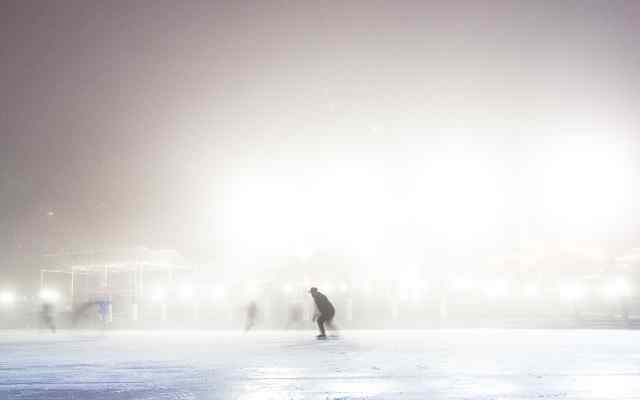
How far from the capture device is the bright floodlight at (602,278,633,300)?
2866 centimetres

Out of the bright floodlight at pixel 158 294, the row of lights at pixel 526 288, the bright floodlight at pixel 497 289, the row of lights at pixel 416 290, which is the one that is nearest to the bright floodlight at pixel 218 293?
the row of lights at pixel 416 290

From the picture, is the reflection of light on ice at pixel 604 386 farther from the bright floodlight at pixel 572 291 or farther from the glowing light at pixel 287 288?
the glowing light at pixel 287 288

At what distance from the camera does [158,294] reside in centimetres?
3375

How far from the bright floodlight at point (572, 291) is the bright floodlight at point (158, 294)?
18847mm

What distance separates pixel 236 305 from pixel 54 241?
27224 mm

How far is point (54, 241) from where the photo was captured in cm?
5422

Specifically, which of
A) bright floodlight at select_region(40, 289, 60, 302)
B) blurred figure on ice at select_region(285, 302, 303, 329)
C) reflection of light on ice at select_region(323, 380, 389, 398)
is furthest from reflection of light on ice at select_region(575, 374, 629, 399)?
bright floodlight at select_region(40, 289, 60, 302)

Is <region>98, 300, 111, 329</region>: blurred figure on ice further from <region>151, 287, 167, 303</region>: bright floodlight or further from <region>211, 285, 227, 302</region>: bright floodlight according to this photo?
<region>211, 285, 227, 302</region>: bright floodlight

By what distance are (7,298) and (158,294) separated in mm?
8379

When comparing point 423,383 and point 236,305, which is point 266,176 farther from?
point 423,383

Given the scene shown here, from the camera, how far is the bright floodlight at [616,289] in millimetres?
28656

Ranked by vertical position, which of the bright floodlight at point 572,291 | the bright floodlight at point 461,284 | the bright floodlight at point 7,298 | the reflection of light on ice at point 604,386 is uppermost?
the bright floodlight at point 7,298

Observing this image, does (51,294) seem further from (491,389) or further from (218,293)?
(491,389)

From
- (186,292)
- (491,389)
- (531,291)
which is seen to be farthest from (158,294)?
(491,389)
